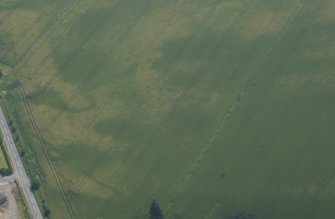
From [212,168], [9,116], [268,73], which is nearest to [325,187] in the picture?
[212,168]

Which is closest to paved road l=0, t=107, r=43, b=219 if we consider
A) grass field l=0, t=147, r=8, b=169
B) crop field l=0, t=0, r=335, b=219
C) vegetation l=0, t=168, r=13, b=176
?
vegetation l=0, t=168, r=13, b=176

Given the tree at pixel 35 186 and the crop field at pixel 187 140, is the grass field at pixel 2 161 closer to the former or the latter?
the crop field at pixel 187 140

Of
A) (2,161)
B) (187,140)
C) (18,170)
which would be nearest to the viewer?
(18,170)

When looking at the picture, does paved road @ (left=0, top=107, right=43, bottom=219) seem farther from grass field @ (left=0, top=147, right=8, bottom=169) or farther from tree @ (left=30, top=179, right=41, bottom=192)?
grass field @ (left=0, top=147, right=8, bottom=169)

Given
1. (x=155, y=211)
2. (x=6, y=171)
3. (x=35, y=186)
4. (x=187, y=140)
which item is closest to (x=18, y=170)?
(x=6, y=171)

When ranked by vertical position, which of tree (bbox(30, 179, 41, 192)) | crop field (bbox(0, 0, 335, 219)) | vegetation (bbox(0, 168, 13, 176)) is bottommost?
crop field (bbox(0, 0, 335, 219))

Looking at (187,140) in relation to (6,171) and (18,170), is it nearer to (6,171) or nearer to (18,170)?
(18,170)
